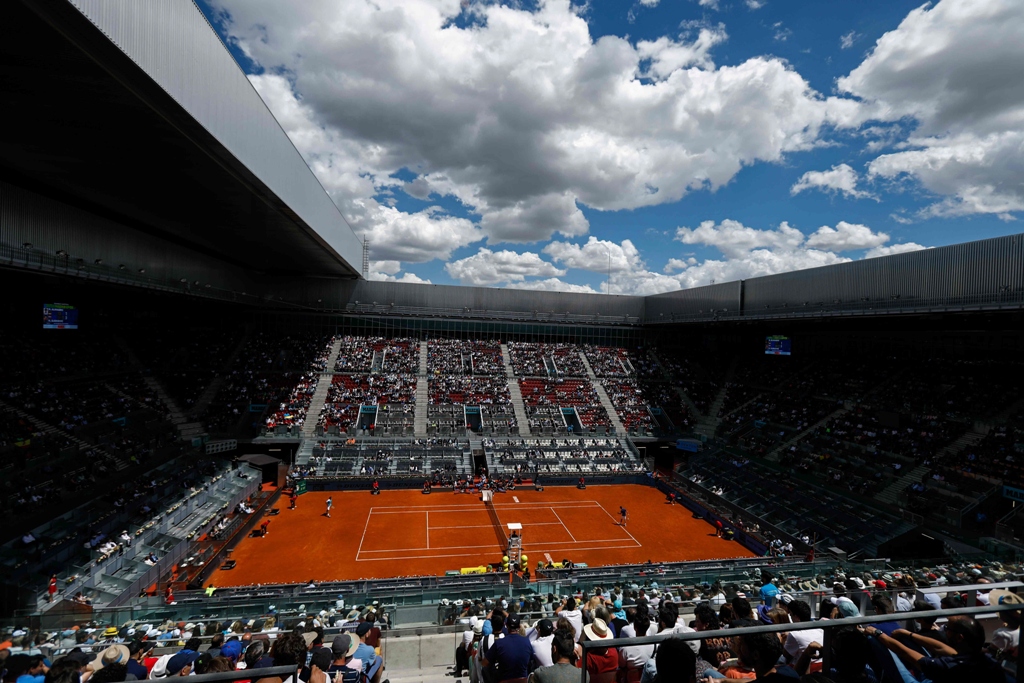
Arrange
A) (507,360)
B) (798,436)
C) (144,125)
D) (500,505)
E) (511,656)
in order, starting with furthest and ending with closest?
(507,360)
(798,436)
(500,505)
(144,125)
(511,656)

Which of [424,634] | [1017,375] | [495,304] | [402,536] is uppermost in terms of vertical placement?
[495,304]

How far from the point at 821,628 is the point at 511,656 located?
10.8 feet

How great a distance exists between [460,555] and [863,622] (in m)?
23.8

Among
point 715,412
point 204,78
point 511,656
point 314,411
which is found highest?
point 204,78

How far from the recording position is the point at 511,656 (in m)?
5.55

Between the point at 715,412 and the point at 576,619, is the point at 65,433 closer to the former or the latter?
the point at 576,619

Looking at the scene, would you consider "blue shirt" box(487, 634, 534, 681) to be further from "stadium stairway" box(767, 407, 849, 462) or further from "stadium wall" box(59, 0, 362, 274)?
"stadium stairway" box(767, 407, 849, 462)

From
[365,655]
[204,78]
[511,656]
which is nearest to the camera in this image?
[511,656]

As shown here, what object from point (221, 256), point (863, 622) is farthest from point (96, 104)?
point (221, 256)

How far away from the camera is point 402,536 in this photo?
88.9 ft

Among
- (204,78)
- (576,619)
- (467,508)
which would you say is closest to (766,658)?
(576,619)

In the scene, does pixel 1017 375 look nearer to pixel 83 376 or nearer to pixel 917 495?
pixel 917 495

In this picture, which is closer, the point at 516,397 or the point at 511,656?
the point at 511,656

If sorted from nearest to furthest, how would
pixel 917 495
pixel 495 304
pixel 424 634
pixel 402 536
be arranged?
pixel 424 634, pixel 917 495, pixel 402 536, pixel 495 304
